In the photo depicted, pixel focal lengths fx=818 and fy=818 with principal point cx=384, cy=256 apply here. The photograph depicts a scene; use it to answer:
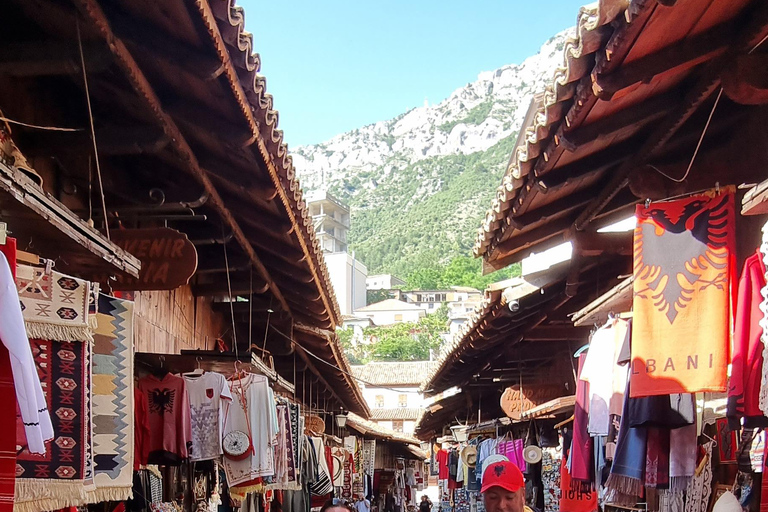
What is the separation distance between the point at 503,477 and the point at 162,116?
3.26 metres

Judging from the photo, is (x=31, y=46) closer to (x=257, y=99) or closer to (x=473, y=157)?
(x=257, y=99)

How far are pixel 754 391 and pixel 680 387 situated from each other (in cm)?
66

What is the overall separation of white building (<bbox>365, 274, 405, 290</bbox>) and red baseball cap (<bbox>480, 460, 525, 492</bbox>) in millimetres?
121678

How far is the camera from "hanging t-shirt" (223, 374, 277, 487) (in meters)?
7.66

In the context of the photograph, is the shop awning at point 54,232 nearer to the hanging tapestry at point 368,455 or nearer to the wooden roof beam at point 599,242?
the wooden roof beam at point 599,242

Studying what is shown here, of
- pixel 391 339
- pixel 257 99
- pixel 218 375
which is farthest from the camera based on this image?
pixel 391 339

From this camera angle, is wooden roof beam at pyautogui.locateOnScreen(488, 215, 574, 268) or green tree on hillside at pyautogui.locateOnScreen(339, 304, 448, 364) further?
green tree on hillside at pyautogui.locateOnScreen(339, 304, 448, 364)

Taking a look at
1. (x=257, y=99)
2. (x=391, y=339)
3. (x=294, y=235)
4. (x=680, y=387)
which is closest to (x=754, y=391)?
(x=680, y=387)

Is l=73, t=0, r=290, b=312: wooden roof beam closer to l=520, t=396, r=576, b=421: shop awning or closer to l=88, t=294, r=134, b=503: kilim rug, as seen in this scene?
l=88, t=294, r=134, b=503: kilim rug

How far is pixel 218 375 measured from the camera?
24.8 feet

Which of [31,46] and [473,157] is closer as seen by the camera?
[31,46]

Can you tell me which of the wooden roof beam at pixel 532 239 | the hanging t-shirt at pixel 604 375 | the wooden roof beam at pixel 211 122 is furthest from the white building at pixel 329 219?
the wooden roof beam at pixel 211 122

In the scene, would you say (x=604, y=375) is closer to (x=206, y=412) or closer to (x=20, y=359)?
(x=206, y=412)

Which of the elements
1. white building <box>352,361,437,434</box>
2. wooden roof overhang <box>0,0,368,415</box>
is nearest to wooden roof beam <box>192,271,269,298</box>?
wooden roof overhang <box>0,0,368,415</box>
